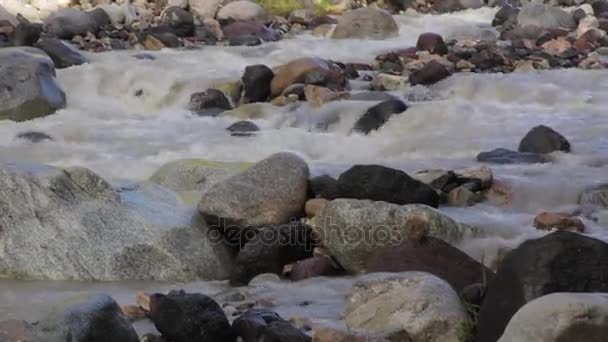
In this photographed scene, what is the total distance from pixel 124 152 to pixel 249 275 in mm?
3969

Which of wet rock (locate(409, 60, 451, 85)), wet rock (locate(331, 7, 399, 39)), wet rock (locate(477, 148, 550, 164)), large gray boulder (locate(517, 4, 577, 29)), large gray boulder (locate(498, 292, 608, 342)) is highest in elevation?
large gray boulder (locate(498, 292, 608, 342))

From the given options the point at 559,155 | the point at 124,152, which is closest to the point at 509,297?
the point at 559,155

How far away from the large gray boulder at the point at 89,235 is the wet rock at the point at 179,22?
32.3ft

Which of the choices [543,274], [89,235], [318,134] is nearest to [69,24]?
[318,134]

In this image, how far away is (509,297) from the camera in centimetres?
406

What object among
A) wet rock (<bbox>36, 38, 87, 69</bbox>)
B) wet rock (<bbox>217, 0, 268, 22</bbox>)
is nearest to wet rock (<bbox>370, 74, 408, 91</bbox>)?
wet rock (<bbox>36, 38, 87, 69</bbox>)

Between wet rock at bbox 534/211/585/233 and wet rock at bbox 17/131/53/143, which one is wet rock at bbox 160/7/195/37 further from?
wet rock at bbox 534/211/585/233

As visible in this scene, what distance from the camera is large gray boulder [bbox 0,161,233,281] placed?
5.55m

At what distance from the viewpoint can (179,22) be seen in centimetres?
1574

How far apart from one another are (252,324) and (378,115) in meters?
5.72

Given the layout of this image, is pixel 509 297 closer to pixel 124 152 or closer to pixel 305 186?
pixel 305 186

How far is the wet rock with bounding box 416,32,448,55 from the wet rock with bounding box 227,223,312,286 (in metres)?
7.85

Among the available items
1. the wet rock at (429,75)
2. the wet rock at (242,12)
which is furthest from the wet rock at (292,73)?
the wet rock at (242,12)

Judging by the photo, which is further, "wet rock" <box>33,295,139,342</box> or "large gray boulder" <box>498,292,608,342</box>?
"wet rock" <box>33,295,139,342</box>
